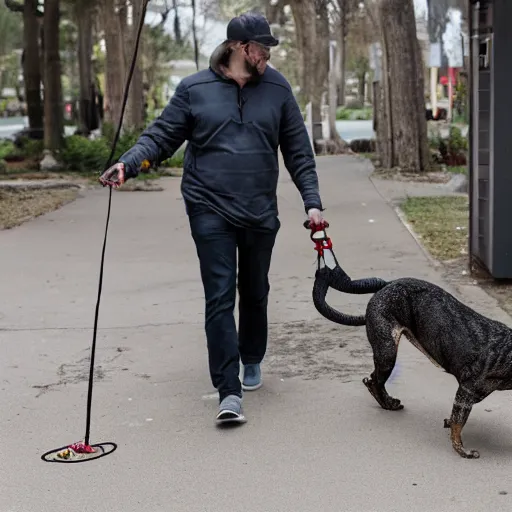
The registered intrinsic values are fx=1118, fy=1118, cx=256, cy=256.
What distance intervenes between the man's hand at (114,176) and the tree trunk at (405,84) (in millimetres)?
15702

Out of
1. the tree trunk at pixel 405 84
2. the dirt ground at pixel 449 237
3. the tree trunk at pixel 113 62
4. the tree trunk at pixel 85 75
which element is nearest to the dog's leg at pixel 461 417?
the dirt ground at pixel 449 237

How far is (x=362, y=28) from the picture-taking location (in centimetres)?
5994

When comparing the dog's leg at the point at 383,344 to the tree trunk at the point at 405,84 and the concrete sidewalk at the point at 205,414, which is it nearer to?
the concrete sidewalk at the point at 205,414

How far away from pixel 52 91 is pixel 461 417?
20.1m

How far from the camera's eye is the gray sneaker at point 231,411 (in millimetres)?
5277

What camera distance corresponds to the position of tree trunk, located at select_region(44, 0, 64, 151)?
23.5m

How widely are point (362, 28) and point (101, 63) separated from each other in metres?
14.3

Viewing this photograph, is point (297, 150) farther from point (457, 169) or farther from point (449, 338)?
point (457, 169)

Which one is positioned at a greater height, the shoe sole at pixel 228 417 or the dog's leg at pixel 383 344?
the dog's leg at pixel 383 344

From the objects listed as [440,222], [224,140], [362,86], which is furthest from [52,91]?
[362,86]

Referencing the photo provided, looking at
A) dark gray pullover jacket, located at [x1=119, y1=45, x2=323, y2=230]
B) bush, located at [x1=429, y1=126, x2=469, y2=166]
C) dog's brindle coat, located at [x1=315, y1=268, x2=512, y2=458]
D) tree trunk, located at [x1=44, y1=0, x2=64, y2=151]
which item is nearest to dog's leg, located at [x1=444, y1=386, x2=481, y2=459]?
dog's brindle coat, located at [x1=315, y1=268, x2=512, y2=458]

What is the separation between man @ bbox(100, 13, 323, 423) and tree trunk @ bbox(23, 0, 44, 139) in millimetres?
23368

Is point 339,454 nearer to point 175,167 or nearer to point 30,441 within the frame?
point 30,441

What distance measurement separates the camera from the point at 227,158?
5406 mm
